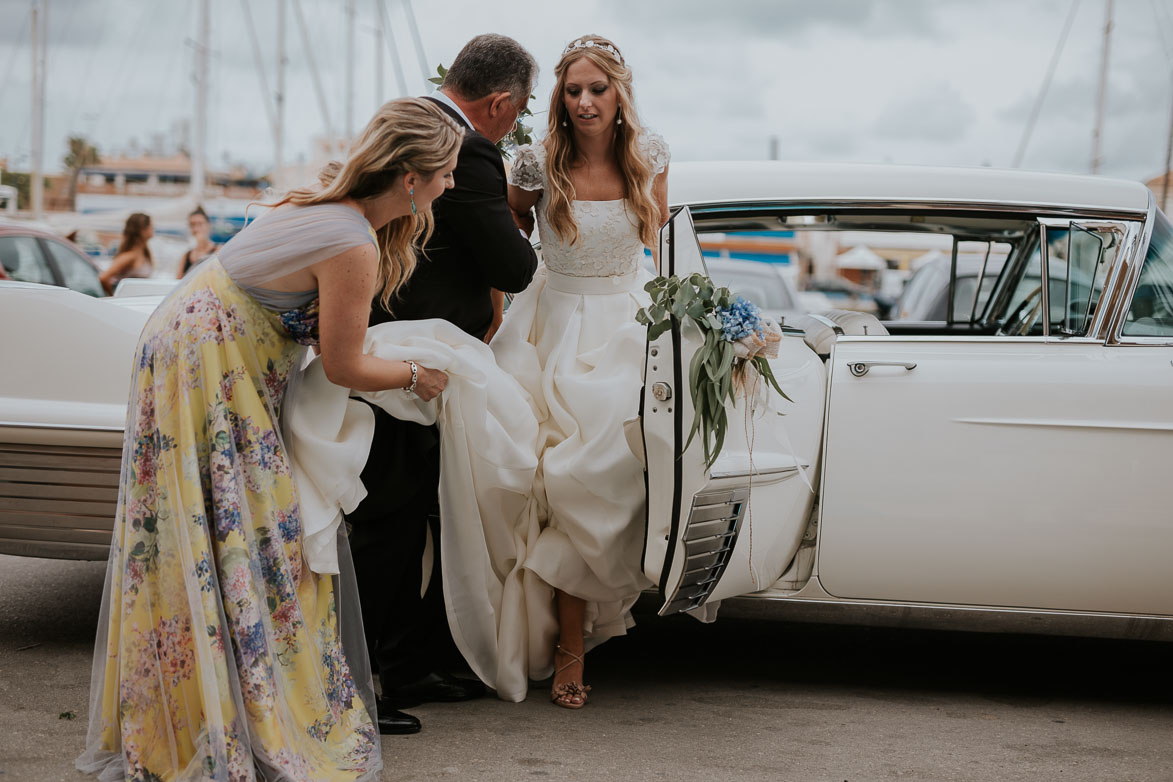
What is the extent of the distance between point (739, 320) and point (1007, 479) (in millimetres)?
1035

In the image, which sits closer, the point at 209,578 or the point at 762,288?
the point at 209,578

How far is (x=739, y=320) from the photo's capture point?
3188mm

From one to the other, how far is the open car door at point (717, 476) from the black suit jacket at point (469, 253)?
481 millimetres

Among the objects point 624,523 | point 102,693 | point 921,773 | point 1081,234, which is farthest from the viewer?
point 1081,234

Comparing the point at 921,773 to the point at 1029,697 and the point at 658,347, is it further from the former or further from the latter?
the point at 658,347

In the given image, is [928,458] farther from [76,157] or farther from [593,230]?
[76,157]

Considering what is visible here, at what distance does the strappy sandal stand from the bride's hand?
0.98m

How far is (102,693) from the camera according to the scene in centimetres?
289

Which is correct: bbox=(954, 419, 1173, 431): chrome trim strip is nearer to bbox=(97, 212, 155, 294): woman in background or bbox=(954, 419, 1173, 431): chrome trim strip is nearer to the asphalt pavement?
the asphalt pavement

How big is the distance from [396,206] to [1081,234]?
89.4 inches

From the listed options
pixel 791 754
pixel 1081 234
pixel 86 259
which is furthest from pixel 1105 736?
pixel 86 259

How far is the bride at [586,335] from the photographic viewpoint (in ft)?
11.4

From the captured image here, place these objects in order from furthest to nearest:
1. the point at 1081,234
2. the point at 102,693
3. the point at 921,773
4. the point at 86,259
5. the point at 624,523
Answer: the point at 86,259 → the point at 1081,234 → the point at 624,523 → the point at 921,773 → the point at 102,693

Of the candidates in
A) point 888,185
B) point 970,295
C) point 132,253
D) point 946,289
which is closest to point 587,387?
point 888,185
